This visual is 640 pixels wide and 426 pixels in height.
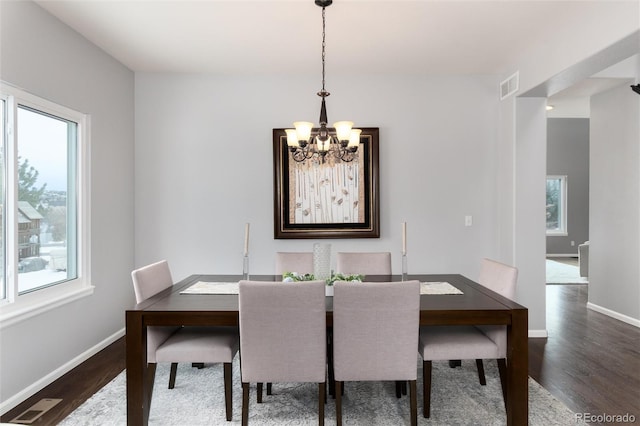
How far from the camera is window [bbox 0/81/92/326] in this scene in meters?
2.57

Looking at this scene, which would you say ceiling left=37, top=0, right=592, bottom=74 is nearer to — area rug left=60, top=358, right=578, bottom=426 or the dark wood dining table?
the dark wood dining table

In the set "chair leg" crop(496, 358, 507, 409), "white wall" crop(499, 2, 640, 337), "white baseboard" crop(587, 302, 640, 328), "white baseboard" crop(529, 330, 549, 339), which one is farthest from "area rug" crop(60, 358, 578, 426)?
"white baseboard" crop(587, 302, 640, 328)

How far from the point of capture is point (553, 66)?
3168mm

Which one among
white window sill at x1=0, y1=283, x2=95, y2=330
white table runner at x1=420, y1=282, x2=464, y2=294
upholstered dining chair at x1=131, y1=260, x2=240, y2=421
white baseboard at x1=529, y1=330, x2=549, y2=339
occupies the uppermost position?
white table runner at x1=420, y1=282, x2=464, y2=294

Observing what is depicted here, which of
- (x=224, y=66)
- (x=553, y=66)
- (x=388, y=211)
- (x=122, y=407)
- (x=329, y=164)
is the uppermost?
(x=224, y=66)

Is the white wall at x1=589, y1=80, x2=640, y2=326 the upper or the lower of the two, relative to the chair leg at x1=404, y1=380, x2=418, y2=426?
upper

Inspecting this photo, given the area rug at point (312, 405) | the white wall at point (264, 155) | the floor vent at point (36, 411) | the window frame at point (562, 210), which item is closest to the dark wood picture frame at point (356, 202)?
the white wall at point (264, 155)

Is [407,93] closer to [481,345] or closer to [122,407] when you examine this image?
[481,345]

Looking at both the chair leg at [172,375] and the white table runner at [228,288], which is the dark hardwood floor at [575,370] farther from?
the white table runner at [228,288]

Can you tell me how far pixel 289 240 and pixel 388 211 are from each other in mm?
1077

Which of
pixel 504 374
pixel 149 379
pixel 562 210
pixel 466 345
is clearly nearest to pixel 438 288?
pixel 466 345

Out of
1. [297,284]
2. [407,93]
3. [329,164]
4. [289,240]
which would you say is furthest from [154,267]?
[407,93]

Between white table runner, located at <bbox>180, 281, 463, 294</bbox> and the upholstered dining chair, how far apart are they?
0.25 metres

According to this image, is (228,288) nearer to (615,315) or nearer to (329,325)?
(329,325)
